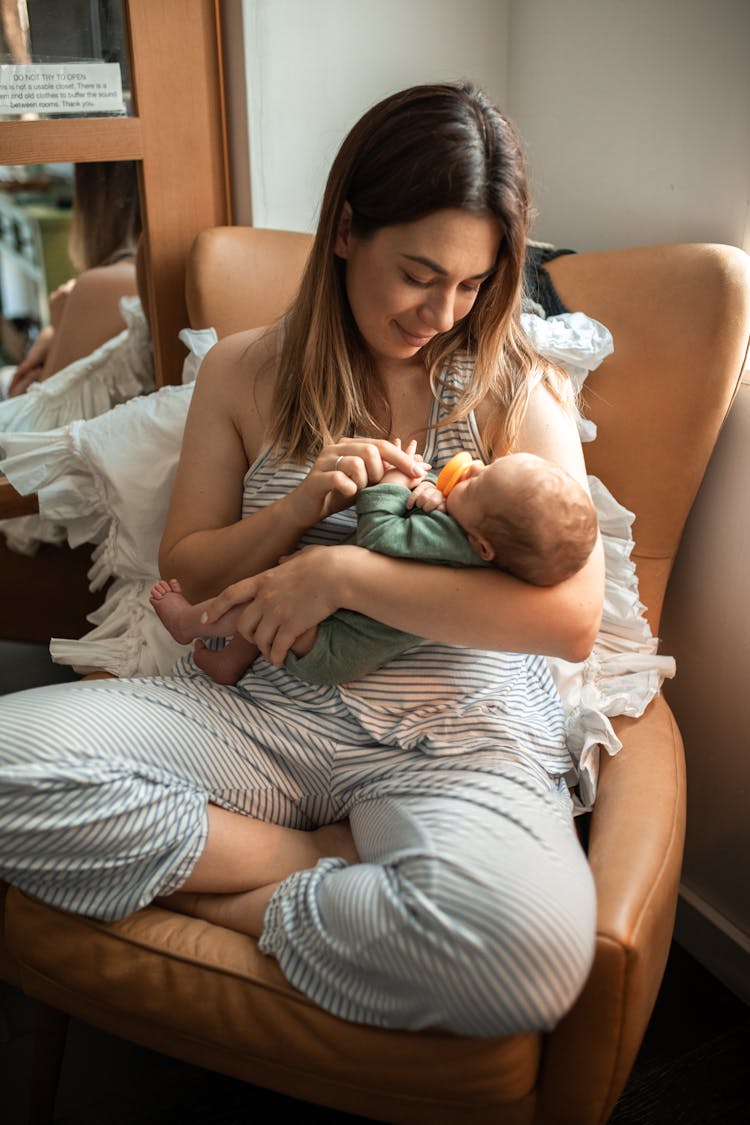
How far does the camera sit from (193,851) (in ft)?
3.52

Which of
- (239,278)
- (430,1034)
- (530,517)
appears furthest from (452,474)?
(239,278)

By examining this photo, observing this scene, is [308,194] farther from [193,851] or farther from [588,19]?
[193,851]

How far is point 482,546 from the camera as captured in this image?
43.4 inches

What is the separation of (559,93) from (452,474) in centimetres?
108

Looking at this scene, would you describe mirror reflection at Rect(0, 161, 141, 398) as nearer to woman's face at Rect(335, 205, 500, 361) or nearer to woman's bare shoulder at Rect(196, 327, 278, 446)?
woman's bare shoulder at Rect(196, 327, 278, 446)

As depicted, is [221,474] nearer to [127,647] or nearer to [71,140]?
[127,647]

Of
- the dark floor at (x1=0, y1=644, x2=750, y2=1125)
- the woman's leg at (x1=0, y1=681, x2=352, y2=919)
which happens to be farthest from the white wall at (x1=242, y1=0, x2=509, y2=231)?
the dark floor at (x1=0, y1=644, x2=750, y2=1125)

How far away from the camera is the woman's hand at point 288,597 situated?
114cm

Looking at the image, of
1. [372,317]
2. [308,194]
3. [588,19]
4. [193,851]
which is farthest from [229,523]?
[588,19]

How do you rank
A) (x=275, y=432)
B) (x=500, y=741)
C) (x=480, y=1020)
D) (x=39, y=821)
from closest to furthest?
(x=480, y=1020), (x=39, y=821), (x=500, y=741), (x=275, y=432)

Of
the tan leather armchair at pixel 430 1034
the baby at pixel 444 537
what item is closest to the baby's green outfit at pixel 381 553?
the baby at pixel 444 537

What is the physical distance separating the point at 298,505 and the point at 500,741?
0.38m

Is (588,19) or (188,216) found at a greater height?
(588,19)

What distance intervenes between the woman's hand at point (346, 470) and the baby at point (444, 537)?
2 centimetres
